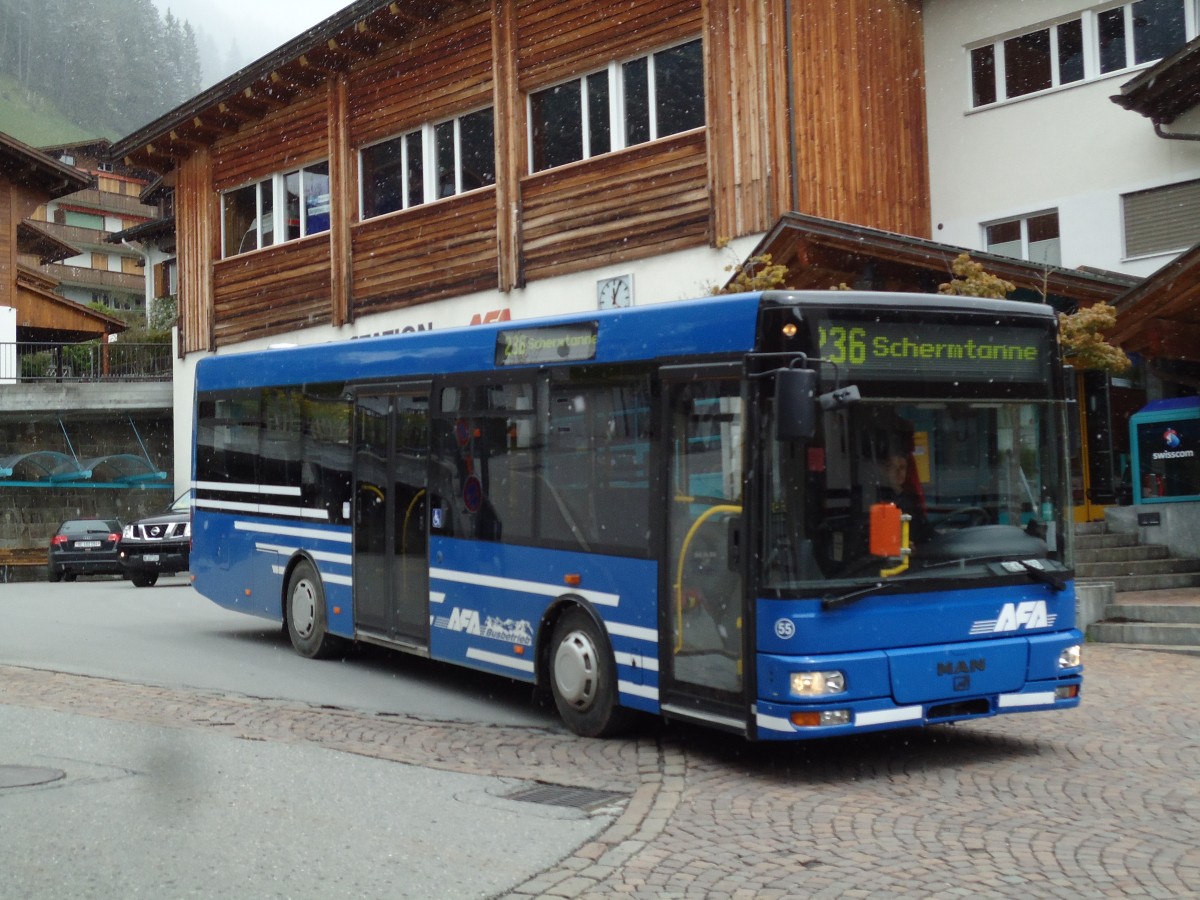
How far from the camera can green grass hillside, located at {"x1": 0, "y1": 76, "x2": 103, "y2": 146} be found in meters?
156

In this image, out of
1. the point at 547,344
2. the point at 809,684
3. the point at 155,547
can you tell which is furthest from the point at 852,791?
the point at 155,547

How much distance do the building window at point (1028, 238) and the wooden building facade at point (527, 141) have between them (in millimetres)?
1077

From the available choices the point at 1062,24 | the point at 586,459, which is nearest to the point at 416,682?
the point at 586,459

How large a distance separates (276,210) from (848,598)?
2307cm

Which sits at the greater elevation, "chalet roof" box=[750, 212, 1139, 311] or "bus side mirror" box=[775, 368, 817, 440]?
"chalet roof" box=[750, 212, 1139, 311]

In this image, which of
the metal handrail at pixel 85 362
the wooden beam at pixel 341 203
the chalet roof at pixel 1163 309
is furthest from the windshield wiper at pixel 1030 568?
the metal handrail at pixel 85 362

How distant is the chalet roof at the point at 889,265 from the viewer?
1652cm

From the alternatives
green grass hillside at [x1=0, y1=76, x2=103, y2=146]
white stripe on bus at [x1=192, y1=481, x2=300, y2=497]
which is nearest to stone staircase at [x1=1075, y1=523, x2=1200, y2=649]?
white stripe on bus at [x1=192, y1=481, x2=300, y2=497]

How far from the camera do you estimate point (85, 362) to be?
3581 cm

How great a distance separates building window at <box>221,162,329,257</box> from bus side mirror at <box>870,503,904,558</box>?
2094 cm

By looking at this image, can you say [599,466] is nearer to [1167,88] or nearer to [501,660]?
Result: [501,660]

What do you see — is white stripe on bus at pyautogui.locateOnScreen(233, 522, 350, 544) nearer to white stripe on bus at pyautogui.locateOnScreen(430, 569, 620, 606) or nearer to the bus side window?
white stripe on bus at pyautogui.locateOnScreen(430, 569, 620, 606)

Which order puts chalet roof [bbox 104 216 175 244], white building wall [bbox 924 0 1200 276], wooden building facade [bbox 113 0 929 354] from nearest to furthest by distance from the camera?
wooden building facade [bbox 113 0 929 354] < white building wall [bbox 924 0 1200 276] < chalet roof [bbox 104 216 175 244]

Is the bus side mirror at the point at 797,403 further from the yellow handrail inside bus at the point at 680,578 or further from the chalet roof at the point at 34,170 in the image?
the chalet roof at the point at 34,170
